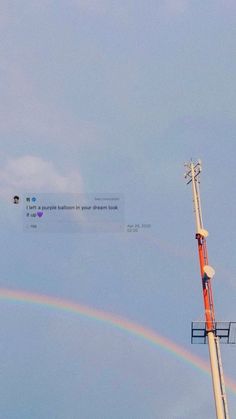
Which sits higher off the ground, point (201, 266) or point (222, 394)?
point (201, 266)

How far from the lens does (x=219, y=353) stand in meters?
33.1

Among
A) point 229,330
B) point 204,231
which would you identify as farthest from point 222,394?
point 204,231

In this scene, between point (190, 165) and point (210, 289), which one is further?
point (190, 165)

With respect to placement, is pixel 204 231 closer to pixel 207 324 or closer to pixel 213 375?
pixel 207 324

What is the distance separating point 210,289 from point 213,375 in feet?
17.5

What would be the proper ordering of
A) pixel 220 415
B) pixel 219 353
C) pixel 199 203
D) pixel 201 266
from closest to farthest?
pixel 220 415
pixel 219 353
pixel 201 266
pixel 199 203

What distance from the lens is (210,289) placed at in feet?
115

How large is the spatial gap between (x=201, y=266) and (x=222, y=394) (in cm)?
789

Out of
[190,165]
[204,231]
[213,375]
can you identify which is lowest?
[213,375]

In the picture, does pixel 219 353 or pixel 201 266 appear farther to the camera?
pixel 201 266

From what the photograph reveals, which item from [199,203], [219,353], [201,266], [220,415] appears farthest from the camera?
[199,203]

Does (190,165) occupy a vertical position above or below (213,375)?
above

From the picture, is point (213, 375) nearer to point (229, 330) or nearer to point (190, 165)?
point (229, 330)

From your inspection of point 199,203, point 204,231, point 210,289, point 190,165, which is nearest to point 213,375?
point 210,289
